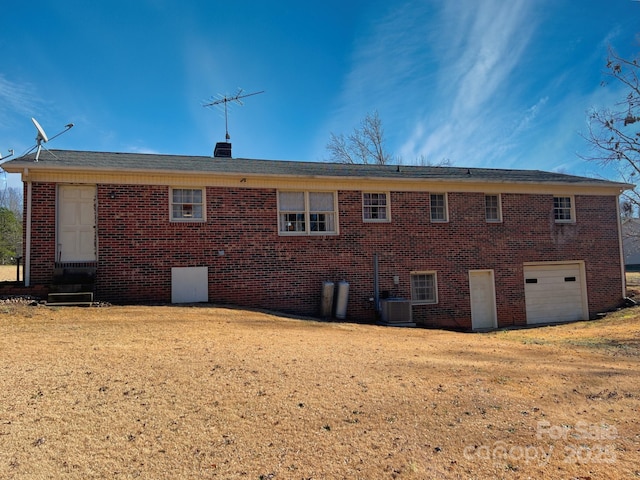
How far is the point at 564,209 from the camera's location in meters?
14.8

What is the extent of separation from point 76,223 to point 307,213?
6259 mm

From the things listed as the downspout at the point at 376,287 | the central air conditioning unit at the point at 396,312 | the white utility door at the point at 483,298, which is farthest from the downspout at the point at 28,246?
the white utility door at the point at 483,298

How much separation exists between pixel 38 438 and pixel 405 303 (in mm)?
10174

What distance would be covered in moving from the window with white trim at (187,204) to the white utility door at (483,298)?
891cm

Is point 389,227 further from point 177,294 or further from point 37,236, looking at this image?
point 37,236

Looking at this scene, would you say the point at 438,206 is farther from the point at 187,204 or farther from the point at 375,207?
the point at 187,204

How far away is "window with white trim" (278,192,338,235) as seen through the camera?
1232cm

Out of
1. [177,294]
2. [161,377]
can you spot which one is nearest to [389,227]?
[177,294]

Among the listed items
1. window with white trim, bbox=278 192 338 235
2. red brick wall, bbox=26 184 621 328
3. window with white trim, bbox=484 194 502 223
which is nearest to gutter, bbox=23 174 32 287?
red brick wall, bbox=26 184 621 328

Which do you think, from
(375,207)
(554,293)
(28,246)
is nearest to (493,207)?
(554,293)

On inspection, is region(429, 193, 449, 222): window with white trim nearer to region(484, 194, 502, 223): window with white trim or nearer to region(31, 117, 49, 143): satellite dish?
region(484, 194, 502, 223): window with white trim

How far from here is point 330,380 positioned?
4.89 meters

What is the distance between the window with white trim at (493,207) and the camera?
556 inches

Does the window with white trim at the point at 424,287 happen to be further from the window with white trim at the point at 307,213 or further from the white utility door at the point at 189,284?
the white utility door at the point at 189,284
